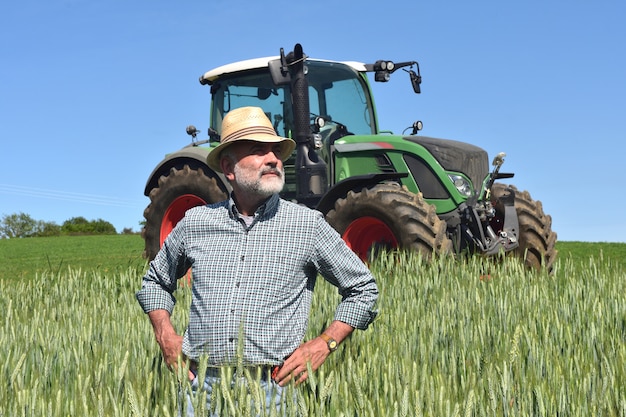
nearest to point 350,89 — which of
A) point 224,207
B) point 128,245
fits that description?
point 224,207

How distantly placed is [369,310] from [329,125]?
506 cm

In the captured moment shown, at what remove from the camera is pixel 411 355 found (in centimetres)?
354

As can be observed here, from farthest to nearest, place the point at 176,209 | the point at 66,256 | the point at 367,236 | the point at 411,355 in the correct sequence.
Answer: the point at 66,256, the point at 176,209, the point at 367,236, the point at 411,355

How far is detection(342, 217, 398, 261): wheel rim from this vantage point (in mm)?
6848

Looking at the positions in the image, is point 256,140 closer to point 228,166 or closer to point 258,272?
point 228,166

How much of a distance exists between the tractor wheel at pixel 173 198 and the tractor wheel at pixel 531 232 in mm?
3013

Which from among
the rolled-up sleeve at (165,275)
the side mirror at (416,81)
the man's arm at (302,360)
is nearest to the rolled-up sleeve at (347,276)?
the man's arm at (302,360)

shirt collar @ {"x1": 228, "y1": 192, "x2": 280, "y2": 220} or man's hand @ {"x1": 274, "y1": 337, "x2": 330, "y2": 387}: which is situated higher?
shirt collar @ {"x1": 228, "y1": 192, "x2": 280, "y2": 220}

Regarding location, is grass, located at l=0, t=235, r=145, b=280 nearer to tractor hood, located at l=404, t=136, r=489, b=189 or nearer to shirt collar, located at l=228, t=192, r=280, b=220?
tractor hood, located at l=404, t=136, r=489, b=189

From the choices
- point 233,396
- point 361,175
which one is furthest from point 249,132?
point 361,175

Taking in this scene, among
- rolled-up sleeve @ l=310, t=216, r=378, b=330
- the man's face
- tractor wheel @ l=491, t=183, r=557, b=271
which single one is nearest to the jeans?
rolled-up sleeve @ l=310, t=216, r=378, b=330

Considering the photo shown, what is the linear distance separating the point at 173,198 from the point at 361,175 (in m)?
2.46

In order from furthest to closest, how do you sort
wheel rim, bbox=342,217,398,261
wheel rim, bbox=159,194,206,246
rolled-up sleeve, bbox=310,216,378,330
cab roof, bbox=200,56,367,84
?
wheel rim, bbox=159,194,206,246 < cab roof, bbox=200,56,367,84 < wheel rim, bbox=342,217,398,261 < rolled-up sleeve, bbox=310,216,378,330

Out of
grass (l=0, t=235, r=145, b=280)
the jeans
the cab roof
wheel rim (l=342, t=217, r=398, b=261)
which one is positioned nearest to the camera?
the jeans
